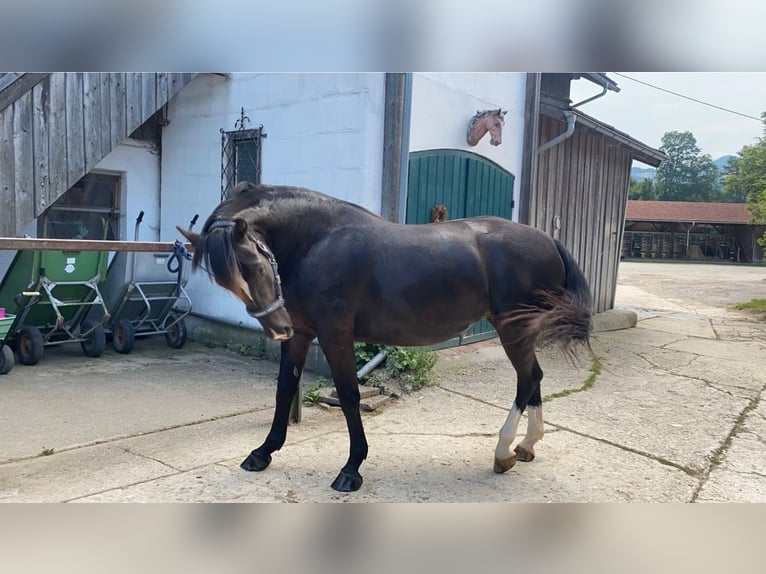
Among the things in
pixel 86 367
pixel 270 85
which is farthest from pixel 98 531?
pixel 270 85

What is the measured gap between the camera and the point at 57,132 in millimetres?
4840

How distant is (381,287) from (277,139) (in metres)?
2.80

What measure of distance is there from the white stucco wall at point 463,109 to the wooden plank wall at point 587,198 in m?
0.57

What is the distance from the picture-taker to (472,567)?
2170 mm

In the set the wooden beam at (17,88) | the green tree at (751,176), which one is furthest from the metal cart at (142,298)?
the green tree at (751,176)

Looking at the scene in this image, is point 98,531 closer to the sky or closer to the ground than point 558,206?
closer to the ground

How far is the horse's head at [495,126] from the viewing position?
512cm

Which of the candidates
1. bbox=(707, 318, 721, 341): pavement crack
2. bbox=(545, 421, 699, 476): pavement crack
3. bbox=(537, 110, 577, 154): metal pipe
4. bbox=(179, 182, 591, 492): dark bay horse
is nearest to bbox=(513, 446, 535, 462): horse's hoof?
bbox=(179, 182, 591, 492): dark bay horse

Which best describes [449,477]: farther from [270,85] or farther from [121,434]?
[270,85]

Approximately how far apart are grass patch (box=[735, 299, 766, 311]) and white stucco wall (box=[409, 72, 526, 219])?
6.68 meters

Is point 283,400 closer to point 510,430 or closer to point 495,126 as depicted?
point 510,430

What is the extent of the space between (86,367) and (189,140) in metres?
2.41

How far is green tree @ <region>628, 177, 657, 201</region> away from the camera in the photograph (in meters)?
7.89

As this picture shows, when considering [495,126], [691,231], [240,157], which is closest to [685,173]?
[495,126]
